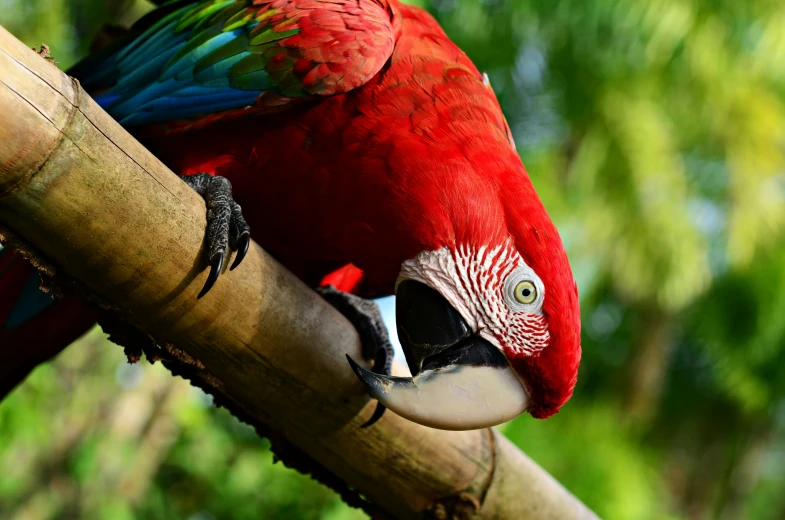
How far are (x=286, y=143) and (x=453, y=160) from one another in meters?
0.36

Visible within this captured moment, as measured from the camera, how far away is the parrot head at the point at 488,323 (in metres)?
1.11

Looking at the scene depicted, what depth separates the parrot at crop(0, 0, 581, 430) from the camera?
114 centimetres

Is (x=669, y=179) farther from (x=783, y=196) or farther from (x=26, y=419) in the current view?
(x=26, y=419)

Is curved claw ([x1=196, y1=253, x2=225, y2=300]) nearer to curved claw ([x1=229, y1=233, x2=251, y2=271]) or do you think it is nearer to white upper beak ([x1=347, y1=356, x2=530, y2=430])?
Result: curved claw ([x1=229, y1=233, x2=251, y2=271])

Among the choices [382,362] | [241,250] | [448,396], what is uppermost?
[241,250]

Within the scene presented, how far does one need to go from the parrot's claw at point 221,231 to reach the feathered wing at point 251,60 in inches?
9.3

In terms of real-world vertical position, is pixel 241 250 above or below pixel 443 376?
above

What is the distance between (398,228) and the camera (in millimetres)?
1229

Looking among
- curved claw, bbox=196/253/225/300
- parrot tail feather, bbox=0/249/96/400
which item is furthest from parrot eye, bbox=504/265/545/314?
parrot tail feather, bbox=0/249/96/400

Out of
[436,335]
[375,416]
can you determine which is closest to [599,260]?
[375,416]

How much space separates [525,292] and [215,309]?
500 mm

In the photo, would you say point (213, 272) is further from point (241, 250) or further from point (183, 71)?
point (183, 71)

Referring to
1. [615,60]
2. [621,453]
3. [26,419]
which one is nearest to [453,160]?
[26,419]

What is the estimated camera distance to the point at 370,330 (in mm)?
1487
